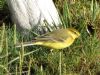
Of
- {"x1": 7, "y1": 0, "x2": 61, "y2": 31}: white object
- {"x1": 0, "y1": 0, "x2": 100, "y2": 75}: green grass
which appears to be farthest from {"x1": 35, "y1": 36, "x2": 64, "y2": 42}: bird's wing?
{"x1": 7, "y1": 0, "x2": 61, "y2": 31}: white object

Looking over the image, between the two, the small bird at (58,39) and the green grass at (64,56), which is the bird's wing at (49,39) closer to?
the small bird at (58,39)

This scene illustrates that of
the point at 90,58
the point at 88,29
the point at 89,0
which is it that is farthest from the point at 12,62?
the point at 89,0

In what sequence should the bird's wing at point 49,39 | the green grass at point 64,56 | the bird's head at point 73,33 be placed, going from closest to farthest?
the bird's wing at point 49,39
the green grass at point 64,56
the bird's head at point 73,33

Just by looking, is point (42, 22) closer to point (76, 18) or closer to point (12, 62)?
point (76, 18)

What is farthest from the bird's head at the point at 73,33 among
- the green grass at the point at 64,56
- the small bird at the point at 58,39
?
the green grass at the point at 64,56

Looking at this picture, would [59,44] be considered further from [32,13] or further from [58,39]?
[32,13]

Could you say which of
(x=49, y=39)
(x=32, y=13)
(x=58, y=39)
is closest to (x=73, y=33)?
(x=58, y=39)

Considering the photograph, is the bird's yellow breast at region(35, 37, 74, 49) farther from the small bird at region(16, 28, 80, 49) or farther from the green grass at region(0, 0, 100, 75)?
the green grass at region(0, 0, 100, 75)
